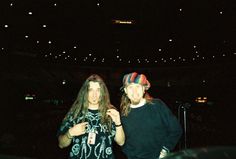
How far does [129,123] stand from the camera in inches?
116

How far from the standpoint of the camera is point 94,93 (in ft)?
9.73

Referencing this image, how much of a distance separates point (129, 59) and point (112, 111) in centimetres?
2912

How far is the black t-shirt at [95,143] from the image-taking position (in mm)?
2789

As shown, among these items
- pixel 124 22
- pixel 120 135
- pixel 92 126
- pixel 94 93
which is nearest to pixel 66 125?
pixel 92 126

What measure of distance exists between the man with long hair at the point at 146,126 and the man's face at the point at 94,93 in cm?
30

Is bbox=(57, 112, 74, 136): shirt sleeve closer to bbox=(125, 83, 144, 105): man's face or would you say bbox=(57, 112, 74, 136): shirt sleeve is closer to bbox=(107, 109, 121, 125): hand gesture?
bbox=(107, 109, 121, 125): hand gesture

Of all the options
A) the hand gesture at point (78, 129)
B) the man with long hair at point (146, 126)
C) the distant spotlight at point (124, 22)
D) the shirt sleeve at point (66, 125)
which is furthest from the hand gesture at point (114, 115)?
the distant spotlight at point (124, 22)

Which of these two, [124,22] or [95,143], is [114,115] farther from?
[124,22]

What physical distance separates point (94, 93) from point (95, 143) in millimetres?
478

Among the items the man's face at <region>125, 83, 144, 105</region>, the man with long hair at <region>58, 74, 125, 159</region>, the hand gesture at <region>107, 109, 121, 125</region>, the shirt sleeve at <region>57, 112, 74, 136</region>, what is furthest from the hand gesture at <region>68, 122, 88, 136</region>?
the man's face at <region>125, 83, 144, 105</region>

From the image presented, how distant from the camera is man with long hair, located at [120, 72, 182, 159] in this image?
2840mm

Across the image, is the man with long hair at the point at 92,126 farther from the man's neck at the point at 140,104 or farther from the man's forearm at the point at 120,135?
the man's neck at the point at 140,104

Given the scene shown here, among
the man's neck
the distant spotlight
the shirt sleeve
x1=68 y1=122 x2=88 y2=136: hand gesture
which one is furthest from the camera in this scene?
the distant spotlight

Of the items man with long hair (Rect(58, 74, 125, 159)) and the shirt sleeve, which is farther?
the shirt sleeve
